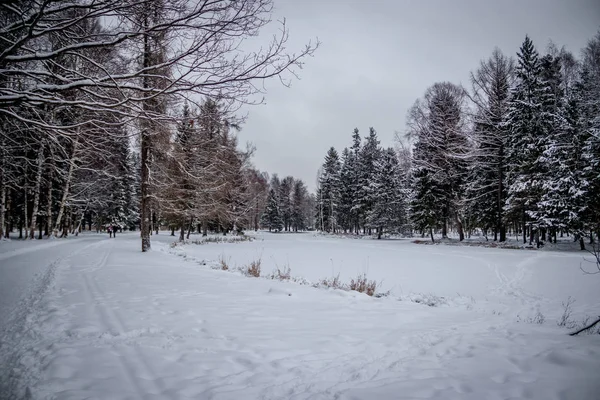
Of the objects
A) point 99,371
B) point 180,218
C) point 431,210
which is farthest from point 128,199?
point 99,371

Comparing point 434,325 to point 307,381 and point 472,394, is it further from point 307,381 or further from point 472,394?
point 307,381

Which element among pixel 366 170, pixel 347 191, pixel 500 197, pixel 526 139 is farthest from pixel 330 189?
pixel 526 139

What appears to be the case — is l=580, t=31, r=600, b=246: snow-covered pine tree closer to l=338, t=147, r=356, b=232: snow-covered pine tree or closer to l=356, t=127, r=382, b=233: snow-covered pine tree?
l=356, t=127, r=382, b=233: snow-covered pine tree

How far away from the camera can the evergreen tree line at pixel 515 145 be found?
16734mm

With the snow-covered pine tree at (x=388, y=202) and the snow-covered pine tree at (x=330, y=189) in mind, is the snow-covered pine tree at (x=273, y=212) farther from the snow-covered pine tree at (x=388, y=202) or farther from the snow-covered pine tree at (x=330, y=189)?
the snow-covered pine tree at (x=388, y=202)

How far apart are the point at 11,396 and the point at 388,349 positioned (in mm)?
3168

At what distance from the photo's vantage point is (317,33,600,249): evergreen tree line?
16.7 metres

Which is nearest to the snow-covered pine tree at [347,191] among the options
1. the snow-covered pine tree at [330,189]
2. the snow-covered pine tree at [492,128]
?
the snow-covered pine tree at [330,189]

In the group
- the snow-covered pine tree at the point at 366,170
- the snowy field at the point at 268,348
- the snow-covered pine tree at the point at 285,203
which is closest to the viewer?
the snowy field at the point at 268,348

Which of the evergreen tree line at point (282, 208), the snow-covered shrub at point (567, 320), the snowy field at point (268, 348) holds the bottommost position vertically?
the snow-covered shrub at point (567, 320)

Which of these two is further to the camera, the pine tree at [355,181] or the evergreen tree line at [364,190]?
the pine tree at [355,181]

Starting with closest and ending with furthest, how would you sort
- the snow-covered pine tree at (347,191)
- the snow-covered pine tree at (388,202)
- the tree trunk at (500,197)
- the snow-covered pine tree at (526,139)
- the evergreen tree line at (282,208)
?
the snow-covered pine tree at (526,139)
the tree trunk at (500,197)
the snow-covered pine tree at (388,202)
the snow-covered pine tree at (347,191)
the evergreen tree line at (282,208)

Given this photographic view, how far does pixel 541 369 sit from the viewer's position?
2.34 meters

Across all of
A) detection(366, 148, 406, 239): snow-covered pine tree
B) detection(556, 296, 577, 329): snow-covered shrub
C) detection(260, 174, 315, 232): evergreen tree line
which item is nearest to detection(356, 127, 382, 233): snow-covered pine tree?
detection(366, 148, 406, 239): snow-covered pine tree
